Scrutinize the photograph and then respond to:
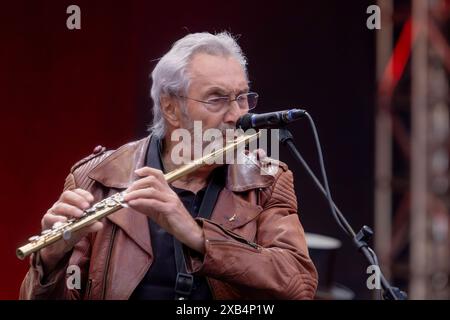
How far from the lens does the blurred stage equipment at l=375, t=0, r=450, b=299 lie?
4906mm

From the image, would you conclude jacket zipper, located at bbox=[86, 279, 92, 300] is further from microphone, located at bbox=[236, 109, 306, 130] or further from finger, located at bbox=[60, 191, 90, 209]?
microphone, located at bbox=[236, 109, 306, 130]

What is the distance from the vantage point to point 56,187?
3766mm

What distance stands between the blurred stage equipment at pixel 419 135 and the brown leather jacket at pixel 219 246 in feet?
8.18

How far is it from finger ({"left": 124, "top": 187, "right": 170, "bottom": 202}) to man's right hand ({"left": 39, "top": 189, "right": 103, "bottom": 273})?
123mm

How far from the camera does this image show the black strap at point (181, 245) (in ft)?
7.86

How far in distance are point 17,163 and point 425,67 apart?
2.41m

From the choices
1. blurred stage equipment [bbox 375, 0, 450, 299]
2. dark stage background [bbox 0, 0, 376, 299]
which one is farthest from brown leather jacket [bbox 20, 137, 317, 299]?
blurred stage equipment [bbox 375, 0, 450, 299]

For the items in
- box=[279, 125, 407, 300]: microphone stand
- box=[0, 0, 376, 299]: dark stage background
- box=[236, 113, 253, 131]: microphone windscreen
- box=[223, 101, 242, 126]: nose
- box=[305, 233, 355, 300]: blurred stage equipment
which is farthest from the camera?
box=[305, 233, 355, 300]: blurred stage equipment

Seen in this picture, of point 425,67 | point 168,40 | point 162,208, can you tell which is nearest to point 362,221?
point 425,67

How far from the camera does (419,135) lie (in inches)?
195

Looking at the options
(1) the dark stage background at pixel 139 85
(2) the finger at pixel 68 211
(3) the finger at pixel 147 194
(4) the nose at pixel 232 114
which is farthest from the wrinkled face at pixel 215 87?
(1) the dark stage background at pixel 139 85

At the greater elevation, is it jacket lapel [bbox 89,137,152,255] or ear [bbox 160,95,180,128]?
ear [bbox 160,95,180,128]

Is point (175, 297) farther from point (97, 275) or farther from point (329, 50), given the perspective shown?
point (329, 50)

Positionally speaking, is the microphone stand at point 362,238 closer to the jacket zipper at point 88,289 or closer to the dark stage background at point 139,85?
the jacket zipper at point 88,289
